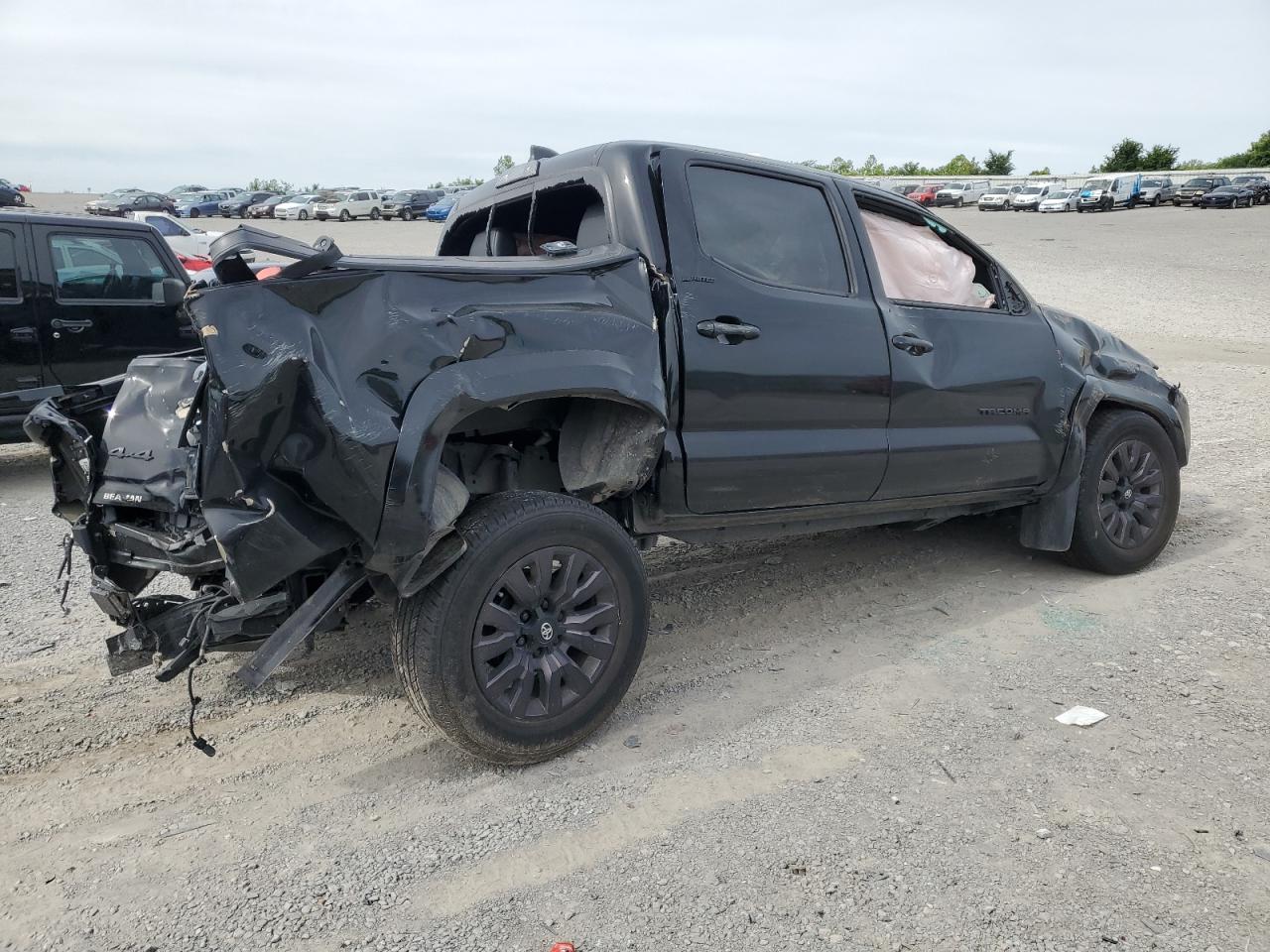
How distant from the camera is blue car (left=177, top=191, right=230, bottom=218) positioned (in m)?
51.3

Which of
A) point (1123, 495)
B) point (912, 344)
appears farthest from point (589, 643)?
point (1123, 495)

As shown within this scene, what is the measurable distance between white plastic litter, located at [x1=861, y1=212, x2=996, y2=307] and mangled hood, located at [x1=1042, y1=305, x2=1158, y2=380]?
421mm

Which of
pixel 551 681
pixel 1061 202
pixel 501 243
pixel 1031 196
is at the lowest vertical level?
pixel 551 681

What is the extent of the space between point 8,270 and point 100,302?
60 cm

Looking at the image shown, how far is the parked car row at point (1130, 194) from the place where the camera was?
43969 millimetres

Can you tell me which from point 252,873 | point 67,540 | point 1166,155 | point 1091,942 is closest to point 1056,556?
point 1091,942

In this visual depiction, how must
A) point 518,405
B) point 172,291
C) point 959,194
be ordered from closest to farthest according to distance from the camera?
point 518,405 → point 172,291 → point 959,194

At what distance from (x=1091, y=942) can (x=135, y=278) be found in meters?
7.44

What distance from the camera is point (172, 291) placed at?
7.53 m

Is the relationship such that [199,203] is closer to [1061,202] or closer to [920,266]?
[1061,202]

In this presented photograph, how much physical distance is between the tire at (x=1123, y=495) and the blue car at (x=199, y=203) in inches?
2050

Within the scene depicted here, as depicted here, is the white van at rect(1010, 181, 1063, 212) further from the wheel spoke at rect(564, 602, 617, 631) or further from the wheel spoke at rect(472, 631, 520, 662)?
the wheel spoke at rect(472, 631, 520, 662)

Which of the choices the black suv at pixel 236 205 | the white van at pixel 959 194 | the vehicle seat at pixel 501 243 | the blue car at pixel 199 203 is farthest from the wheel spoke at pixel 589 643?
the white van at pixel 959 194

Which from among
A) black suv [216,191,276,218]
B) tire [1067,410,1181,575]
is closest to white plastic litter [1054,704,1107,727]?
tire [1067,410,1181,575]
